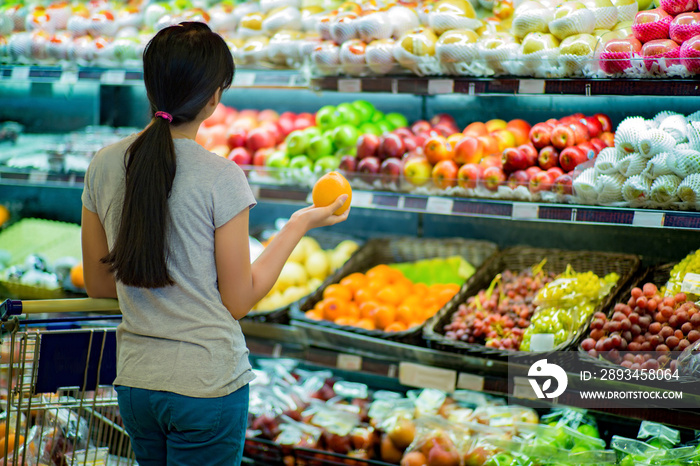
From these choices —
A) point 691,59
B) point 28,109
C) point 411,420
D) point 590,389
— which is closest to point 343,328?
point 411,420

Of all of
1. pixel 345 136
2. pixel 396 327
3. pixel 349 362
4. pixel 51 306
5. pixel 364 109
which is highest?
pixel 364 109

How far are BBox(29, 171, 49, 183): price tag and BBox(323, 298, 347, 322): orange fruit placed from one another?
156 cm

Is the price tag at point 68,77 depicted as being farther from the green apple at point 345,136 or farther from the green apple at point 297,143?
the green apple at point 345,136

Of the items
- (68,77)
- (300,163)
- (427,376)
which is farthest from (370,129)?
(68,77)

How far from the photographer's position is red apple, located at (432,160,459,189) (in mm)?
2451

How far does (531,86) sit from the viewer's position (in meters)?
2.26

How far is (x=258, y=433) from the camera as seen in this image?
8.59ft

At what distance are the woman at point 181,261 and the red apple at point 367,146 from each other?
1.30 metres

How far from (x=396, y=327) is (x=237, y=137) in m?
1.21

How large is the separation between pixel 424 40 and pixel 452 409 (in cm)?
136

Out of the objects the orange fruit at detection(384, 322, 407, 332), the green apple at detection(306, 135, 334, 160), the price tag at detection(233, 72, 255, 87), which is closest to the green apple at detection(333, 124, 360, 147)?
the green apple at detection(306, 135, 334, 160)

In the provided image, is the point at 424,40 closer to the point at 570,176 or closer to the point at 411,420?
the point at 570,176

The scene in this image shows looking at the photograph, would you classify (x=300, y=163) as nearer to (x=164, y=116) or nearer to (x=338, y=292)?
(x=338, y=292)

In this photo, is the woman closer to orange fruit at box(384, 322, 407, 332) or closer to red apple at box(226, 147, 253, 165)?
orange fruit at box(384, 322, 407, 332)
